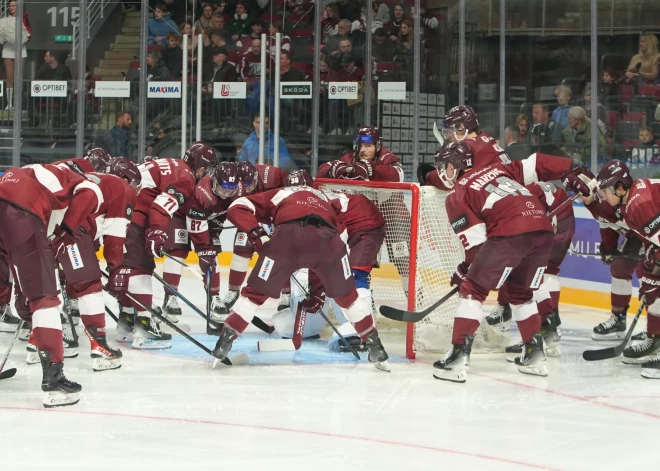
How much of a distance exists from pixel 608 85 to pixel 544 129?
53 centimetres

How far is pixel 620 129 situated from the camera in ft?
22.9

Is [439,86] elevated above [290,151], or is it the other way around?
[439,86]

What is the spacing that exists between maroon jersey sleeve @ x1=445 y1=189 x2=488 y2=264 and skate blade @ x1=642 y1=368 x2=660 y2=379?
942 millimetres

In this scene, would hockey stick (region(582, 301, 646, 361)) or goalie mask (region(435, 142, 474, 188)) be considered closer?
goalie mask (region(435, 142, 474, 188))

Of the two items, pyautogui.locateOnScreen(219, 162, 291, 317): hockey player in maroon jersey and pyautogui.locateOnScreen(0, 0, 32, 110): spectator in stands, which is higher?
pyautogui.locateOnScreen(0, 0, 32, 110): spectator in stands

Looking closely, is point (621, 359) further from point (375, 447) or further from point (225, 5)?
point (225, 5)

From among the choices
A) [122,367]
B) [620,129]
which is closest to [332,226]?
[122,367]

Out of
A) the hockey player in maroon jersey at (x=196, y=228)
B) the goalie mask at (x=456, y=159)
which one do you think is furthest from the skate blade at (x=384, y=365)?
the hockey player in maroon jersey at (x=196, y=228)

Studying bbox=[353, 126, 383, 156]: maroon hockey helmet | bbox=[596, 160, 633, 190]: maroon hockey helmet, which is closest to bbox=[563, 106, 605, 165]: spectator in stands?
bbox=[353, 126, 383, 156]: maroon hockey helmet

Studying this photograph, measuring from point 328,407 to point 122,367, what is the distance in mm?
1150

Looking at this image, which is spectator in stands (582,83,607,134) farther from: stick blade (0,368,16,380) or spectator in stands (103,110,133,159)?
stick blade (0,368,16,380)

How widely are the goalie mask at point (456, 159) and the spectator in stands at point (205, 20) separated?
409 cm

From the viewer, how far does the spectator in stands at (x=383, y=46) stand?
803 centimetres

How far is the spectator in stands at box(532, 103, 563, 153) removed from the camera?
7.23m
